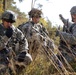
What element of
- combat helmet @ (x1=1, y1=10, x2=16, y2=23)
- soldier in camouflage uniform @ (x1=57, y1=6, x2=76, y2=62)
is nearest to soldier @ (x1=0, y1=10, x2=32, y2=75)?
combat helmet @ (x1=1, y1=10, x2=16, y2=23)

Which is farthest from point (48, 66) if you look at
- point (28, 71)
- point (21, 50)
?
point (21, 50)

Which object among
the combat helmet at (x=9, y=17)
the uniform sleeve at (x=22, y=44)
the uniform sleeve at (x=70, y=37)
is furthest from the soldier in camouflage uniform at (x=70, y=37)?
the combat helmet at (x=9, y=17)

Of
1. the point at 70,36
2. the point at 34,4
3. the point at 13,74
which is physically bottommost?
the point at 13,74

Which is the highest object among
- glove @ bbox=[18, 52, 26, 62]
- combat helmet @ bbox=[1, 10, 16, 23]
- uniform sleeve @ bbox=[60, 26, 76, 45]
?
combat helmet @ bbox=[1, 10, 16, 23]

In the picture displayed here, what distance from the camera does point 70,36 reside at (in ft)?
20.8

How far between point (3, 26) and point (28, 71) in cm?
114

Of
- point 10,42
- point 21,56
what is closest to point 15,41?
point 10,42

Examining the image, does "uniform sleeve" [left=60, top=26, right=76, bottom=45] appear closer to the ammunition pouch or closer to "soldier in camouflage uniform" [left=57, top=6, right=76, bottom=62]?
"soldier in camouflage uniform" [left=57, top=6, right=76, bottom=62]

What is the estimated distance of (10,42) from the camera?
653 centimetres

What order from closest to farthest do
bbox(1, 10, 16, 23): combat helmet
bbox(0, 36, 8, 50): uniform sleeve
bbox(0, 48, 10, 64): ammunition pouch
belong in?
bbox(0, 48, 10, 64): ammunition pouch, bbox(0, 36, 8, 50): uniform sleeve, bbox(1, 10, 16, 23): combat helmet

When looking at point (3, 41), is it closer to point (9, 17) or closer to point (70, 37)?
point (9, 17)

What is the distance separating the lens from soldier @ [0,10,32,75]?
6.27m

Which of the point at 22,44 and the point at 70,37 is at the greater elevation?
the point at 70,37

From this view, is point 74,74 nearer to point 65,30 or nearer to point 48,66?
point 48,66
